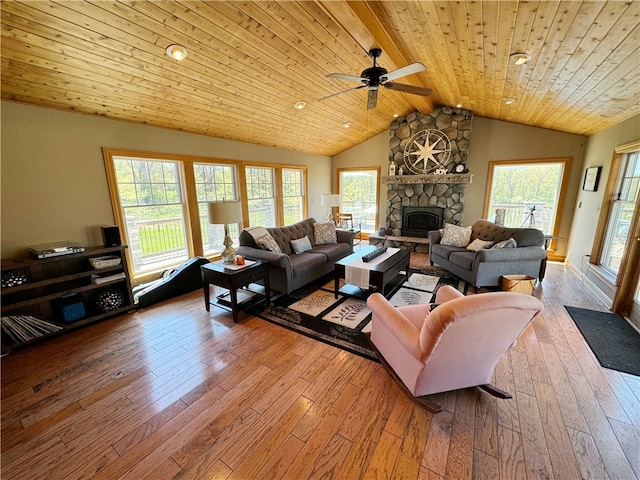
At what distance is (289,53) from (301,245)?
2.56 metres

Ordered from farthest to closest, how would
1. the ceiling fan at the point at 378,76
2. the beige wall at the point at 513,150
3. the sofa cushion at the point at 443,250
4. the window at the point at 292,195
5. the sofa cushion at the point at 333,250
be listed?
the window at the point at 292,195
the beige wall at the point at 513,150
the sofa cushion at the point at 443,250
the sofa cushion at the point at 333,250
the ceiling fan at the point at 378,76

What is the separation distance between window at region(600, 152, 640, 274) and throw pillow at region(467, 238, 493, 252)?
1499 millimetres

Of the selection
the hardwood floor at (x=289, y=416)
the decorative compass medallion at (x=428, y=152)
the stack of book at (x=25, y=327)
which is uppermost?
the decorative compass medallion at (x=428, y=152)

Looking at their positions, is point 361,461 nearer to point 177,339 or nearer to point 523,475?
point 523,475

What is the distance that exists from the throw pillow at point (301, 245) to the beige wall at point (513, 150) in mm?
4060

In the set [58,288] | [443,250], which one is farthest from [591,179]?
[58,288]

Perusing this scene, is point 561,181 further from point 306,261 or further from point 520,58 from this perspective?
point 306,261

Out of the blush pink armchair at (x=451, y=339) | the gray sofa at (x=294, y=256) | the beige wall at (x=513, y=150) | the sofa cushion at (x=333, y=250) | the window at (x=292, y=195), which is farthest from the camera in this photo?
the window at (x=292, y=195)

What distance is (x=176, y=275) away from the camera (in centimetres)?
370

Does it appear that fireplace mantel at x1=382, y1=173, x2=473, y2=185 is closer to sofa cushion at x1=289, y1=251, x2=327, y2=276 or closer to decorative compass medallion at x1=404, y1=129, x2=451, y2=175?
Answer: decorative compass medallion at x1=404, y1=129, x2=451, y2=175

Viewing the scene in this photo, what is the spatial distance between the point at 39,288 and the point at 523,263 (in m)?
6.02

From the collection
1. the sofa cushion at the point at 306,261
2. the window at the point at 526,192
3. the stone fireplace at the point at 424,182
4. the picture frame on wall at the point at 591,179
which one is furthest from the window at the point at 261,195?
the picture frame on wall at the point at 591,179

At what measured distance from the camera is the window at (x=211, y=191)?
15.3 ft

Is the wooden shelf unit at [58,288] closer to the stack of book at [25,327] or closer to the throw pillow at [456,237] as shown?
the stack of book at [25,327]
